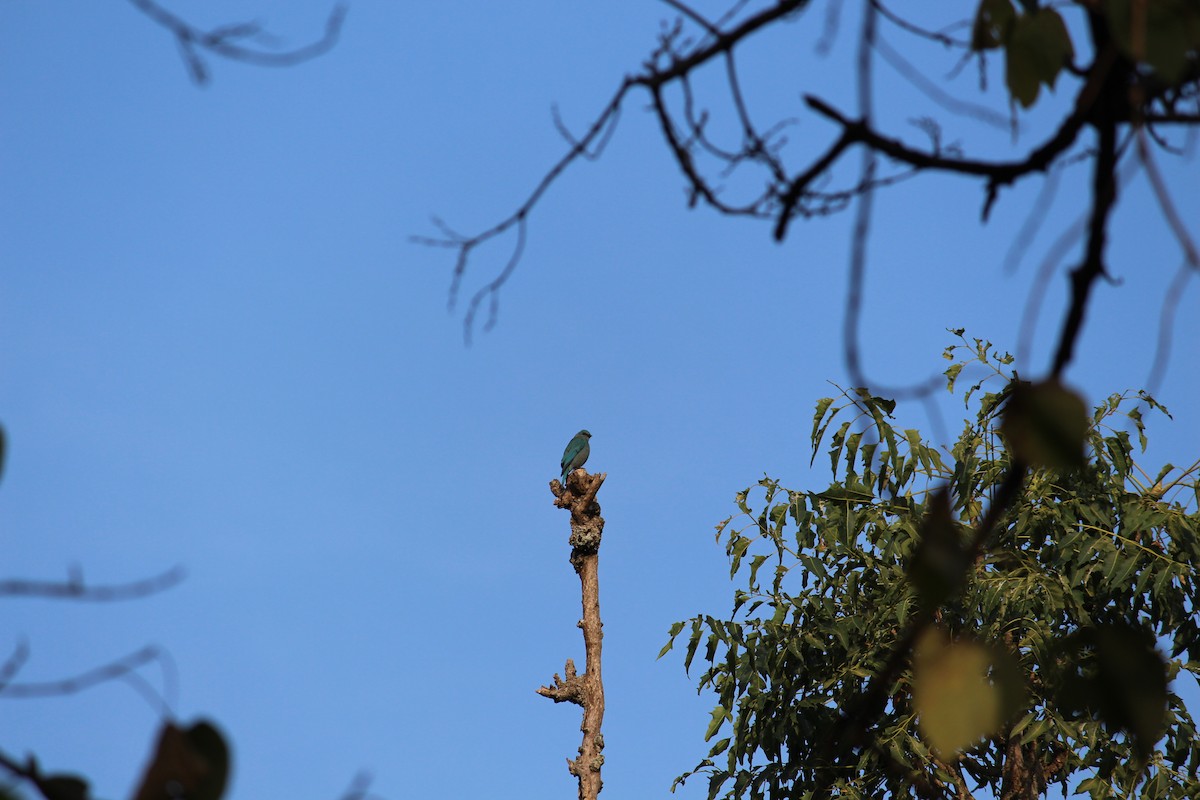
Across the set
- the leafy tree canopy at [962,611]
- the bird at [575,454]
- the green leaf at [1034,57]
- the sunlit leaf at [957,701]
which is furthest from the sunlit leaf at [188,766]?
the bird at [575,454]

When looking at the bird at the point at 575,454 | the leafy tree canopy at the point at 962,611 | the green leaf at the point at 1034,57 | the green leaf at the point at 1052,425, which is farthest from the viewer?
the bird at the point at 575,454

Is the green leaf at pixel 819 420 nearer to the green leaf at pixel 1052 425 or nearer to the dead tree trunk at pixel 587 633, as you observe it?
the dead tree trunk at pixel 587 633

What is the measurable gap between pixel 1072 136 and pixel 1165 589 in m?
4.38

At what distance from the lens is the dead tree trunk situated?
267 inches

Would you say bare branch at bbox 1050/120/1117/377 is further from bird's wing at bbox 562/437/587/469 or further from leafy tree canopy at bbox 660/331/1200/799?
bird's wing at bbox 562/437/587/469

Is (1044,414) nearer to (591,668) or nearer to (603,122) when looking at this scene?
(603,122)

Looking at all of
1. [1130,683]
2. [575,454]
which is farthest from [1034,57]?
[575,454]

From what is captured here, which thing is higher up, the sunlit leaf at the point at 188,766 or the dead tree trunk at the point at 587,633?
the dead tree trunk at the point at 587,633

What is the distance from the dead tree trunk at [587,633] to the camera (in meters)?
6.78

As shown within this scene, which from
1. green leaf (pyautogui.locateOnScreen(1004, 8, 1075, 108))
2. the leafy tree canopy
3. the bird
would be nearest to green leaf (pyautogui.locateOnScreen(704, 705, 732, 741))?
the leafy tree canopy

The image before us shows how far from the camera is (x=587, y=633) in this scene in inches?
289

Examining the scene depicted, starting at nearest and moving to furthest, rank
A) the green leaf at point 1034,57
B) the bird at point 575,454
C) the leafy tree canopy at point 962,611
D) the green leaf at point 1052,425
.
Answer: the green leaf at point 1052,425 → the green leaf at point 1034,57 → the leafy tree canopy at point 962,611 → the bird at point 575,454

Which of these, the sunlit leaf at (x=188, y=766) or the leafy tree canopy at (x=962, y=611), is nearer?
the sunlit leaf at (x=188, y=766)

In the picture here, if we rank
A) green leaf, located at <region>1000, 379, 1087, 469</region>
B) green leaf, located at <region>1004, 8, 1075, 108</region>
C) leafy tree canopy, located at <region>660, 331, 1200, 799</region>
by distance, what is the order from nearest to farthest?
green leaf, located at <region>1000, 379, 1087, 469</region>
green leaf, located at <region>1004, 8, 1075, 108</region>
leafy tree canopy, located at <region>660, 331, 1200, 799</region>
